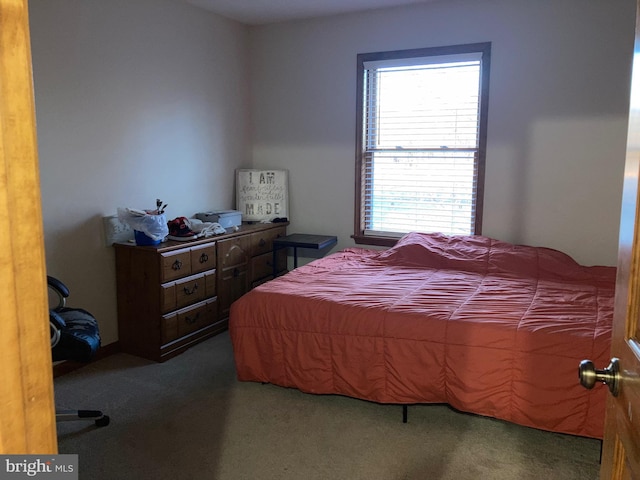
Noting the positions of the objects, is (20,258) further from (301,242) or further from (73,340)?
(301,242)

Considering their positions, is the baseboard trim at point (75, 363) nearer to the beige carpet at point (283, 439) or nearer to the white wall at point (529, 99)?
the beige carpet at point (283, 439)

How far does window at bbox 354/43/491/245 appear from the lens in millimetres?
3904

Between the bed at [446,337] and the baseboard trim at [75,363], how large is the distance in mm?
1063

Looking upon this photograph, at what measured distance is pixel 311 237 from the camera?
4.42 metres

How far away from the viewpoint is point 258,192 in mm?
4602

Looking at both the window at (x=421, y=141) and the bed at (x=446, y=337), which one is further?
the window at (x=421, y=141)

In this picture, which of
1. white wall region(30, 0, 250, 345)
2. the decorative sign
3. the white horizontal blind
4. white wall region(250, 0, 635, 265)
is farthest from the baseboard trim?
the white horizontal blind

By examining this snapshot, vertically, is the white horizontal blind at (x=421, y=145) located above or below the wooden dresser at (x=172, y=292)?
above

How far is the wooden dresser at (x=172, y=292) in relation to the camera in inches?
131

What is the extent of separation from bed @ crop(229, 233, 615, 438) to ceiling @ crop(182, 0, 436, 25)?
2088mm

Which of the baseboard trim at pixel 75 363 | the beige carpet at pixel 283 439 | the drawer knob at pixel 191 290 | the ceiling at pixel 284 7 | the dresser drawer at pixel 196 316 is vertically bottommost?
the beige carpet at pixel 283 439

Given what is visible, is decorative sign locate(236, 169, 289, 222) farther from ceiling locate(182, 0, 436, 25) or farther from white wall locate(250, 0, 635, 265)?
ceiling locate(182, 0, 436, 25)

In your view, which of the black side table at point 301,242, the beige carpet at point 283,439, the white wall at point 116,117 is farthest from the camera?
the black side table at point 301,242
